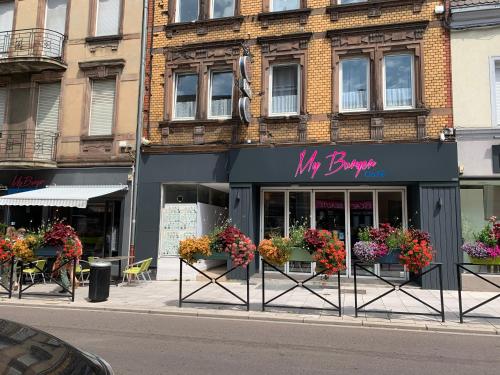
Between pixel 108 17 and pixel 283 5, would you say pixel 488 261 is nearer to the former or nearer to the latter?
pixel 283 5

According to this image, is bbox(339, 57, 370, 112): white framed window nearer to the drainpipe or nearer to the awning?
the drainpipe

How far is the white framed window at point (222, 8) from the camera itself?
1451 centimetres

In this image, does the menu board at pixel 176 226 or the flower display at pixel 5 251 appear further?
the menu board at pixel 176 226

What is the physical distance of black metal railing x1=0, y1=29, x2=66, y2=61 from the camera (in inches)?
603

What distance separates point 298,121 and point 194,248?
5.83m

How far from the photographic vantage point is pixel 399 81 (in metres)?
13.0

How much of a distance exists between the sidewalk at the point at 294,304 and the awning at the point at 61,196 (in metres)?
2.44

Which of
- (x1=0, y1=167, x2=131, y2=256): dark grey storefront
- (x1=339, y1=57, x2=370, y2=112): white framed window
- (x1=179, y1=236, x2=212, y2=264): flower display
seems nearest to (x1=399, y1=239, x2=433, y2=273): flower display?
(x1=179, y1=236, x2=212, y2=264): flower display

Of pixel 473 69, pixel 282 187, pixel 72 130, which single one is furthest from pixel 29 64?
pixel 473 69

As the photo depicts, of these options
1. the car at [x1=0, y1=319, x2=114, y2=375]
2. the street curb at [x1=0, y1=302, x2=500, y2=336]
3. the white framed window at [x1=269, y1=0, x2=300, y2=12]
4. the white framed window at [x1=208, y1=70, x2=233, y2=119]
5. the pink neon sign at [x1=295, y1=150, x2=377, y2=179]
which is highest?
the white framed window at [x1=269, y1=0, x2=300, y2=12]

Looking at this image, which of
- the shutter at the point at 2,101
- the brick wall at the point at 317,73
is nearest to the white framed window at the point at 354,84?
the brick wall at the point at 317,73

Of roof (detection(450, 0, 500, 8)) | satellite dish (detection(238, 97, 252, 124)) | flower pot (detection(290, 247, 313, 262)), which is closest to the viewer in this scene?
flower pot (detection(290, 247, 313, 262))

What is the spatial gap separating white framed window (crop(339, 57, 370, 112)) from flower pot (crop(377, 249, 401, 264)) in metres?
5.71

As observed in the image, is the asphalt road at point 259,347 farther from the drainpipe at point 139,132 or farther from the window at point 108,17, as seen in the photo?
the window at point 108,17
